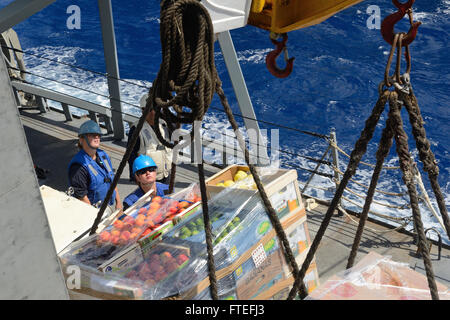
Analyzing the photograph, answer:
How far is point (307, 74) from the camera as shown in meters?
16.6

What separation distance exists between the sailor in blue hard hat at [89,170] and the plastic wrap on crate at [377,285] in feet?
8.74

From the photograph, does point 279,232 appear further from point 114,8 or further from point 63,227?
point 114,8

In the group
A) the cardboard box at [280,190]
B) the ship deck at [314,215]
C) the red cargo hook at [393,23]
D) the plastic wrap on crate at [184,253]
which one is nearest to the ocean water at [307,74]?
the ship deck at [314,215]

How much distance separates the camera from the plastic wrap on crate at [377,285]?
2992 millimetres

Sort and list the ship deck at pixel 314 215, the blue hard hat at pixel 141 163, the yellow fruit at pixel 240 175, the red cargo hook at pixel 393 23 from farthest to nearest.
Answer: the ship deck at pixel 314 215
the blue hard hat at pixel 141 163
the yellow fruit at pixel 240 175
the red cargo hook at pixel 393 23

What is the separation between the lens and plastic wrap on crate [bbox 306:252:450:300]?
299 centimetres

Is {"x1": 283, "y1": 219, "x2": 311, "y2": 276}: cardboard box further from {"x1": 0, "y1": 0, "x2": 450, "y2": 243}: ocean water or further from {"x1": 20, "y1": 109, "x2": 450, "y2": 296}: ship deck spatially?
{"x1": 0, "y1": 0, "x2": 450, "y2": 243}: ocean water

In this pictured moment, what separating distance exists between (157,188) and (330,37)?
51.9ft

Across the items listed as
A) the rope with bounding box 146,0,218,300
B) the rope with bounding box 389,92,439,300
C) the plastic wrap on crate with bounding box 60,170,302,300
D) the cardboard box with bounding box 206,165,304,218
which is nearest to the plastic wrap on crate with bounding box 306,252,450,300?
the rope with bounding box 389,92,439,300

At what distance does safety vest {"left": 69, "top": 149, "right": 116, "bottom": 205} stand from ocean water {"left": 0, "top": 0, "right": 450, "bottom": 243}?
580cm

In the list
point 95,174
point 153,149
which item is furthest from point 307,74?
point 95,174

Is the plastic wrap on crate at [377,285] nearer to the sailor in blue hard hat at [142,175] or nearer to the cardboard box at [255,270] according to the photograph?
the cardboard box at [255,270]

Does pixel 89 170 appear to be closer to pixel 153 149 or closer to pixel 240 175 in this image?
pixel 153 149

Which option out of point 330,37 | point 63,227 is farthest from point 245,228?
point 330,37
